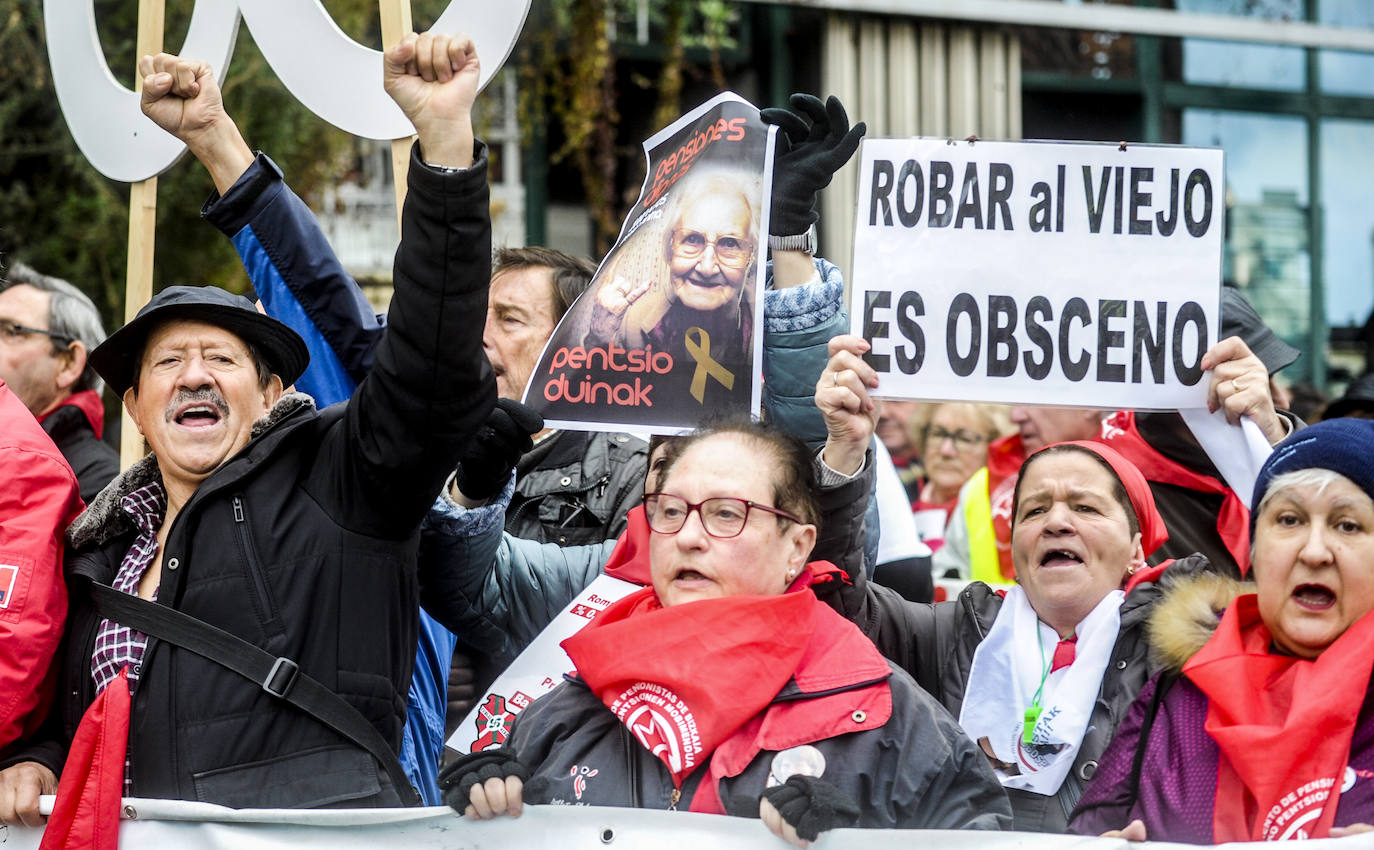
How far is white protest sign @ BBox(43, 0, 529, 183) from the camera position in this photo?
332 centimetres

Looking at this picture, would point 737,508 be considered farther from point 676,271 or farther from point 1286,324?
point 1286,324

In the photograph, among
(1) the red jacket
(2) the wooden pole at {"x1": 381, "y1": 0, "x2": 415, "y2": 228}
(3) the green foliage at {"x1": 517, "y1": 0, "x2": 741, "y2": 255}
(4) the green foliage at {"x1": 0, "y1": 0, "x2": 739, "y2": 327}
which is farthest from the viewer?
(3) the green foliage at {"x1": 517, "y1": 0, "x2": 741, "y2": 255}

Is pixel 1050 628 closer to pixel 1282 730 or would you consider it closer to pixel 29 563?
pixel 1282 730

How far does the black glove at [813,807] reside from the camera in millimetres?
2318

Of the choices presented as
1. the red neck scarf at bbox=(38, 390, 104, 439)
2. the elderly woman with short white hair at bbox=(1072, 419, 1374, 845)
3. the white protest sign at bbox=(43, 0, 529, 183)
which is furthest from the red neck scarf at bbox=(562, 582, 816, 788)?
the red neck scarf at bbox=(38, 390, 104, 439)

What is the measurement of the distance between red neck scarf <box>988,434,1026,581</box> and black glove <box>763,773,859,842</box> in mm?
2648

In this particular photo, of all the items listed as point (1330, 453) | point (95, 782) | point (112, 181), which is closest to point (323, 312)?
point (95, 782)

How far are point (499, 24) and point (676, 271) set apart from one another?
0.65 meters

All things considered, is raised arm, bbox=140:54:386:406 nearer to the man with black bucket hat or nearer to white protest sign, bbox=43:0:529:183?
white protest sign, bbox=43:0:529:183

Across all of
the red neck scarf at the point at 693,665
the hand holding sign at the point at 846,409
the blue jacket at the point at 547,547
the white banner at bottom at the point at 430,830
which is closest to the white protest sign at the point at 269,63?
the blue jacket at the point at 547,547

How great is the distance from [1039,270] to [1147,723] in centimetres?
99

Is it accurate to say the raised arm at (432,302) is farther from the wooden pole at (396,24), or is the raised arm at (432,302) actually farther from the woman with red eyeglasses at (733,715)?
the wooden pole at (396,24)

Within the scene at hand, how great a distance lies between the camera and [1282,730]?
2.41 metres

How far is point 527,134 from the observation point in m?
8.77
